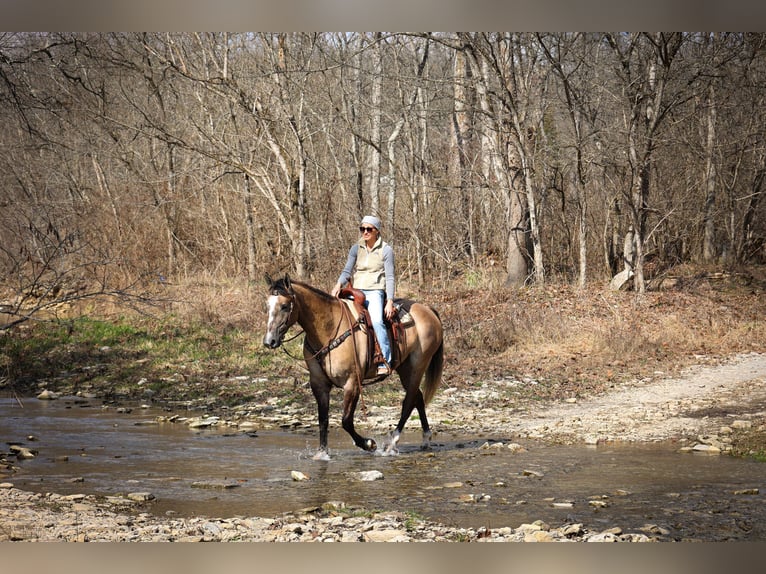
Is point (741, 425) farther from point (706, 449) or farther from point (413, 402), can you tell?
point (413, 402)

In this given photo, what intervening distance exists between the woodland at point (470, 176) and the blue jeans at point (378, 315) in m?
11.5

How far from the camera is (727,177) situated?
84.8ft

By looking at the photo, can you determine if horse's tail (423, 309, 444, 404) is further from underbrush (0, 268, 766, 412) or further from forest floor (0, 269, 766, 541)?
underbrush (0, 268, 766, 412)

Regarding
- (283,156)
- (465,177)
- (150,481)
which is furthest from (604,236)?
(150,481)

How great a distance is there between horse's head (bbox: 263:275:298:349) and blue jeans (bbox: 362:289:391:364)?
106 cm

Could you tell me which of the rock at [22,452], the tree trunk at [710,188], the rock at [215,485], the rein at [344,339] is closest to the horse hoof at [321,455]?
the rein at [344,339]

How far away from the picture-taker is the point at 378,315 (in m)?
10.5

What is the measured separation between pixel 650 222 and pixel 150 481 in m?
19.2

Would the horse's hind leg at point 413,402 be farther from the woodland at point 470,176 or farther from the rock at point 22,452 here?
the woodland at point 470,176

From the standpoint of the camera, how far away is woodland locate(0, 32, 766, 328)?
22.2 meters

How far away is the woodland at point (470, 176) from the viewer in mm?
22234

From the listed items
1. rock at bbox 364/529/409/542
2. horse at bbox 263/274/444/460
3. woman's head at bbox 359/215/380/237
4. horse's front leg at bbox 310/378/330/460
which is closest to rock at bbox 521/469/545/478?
horse at bbox 263/274/444/460

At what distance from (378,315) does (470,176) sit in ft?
50.0
